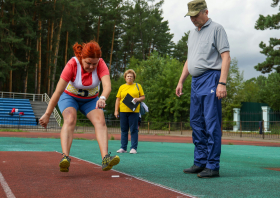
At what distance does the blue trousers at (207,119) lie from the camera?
418cm

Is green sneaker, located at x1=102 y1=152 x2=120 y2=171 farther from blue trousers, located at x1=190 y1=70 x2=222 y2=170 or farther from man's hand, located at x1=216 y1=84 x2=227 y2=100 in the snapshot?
man's hand, located at x1=216 y1=84 x2=227 y2=100

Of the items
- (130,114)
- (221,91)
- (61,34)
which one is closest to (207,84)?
(221,91)

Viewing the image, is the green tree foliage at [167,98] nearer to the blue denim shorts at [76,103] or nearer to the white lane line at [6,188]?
the blue denim shorts at [76,103]

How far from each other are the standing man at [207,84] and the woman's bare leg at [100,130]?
1.24 metres

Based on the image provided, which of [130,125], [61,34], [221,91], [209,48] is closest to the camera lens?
[221,91]

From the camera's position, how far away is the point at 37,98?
3859 centimetres

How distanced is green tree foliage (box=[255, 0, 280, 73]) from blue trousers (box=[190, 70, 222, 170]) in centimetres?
2228

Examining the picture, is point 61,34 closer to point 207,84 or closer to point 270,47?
point 270,47

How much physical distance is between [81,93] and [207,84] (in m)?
1.75

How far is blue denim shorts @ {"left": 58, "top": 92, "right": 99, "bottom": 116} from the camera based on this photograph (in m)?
4.35

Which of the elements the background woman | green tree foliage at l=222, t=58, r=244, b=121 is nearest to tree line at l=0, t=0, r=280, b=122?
green tree foliage at l=222, t=58, r=244, b=121

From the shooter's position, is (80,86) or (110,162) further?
(80,86)

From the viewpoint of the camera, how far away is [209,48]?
4355 millimetres

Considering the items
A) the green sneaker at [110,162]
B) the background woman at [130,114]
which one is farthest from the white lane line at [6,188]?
the background woman at [130,114]
